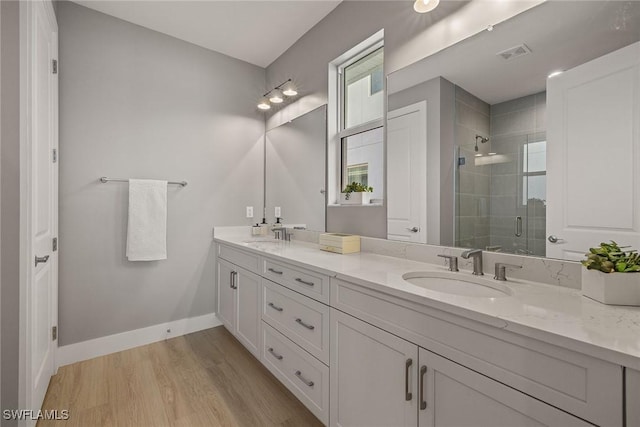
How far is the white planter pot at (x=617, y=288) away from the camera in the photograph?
849mm

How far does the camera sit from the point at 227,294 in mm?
2488

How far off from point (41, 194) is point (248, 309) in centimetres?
140

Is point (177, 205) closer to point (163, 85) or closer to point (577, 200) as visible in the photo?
point (163, 85)

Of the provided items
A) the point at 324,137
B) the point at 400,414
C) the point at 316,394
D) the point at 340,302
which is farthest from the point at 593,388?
the point at 324,137

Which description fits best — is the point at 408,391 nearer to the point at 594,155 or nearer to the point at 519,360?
the point at 519,360

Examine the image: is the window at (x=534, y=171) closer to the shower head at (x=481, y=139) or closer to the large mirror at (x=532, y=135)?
the large mirror at (x=532, y=135)

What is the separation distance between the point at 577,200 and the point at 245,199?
2.56m

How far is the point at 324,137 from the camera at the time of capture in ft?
7.64

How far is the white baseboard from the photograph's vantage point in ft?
6.99

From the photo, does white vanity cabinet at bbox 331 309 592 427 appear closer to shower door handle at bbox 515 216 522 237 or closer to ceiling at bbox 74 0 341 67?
shower door handle at bbox 515 216 522 237

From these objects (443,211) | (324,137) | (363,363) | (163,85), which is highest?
(163,85)

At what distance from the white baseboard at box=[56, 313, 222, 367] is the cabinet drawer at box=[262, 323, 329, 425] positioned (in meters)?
1.10

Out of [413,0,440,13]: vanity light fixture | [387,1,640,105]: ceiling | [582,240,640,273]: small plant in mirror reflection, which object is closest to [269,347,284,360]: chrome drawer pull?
[582,240,640,273]: small plant in mirror reflection

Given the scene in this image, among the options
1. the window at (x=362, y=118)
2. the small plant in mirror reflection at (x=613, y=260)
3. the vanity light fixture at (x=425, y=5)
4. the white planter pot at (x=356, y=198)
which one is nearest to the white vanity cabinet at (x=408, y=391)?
the small plant in mirror reflection at (x=613, y=260)
